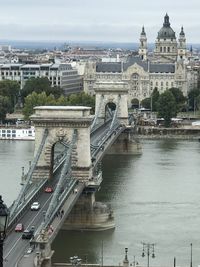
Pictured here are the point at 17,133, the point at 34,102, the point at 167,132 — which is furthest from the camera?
the point at 34,102

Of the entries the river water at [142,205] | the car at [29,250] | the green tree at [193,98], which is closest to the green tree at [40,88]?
the green tree at [193,98]

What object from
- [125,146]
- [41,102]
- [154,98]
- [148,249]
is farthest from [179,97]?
[148,249]

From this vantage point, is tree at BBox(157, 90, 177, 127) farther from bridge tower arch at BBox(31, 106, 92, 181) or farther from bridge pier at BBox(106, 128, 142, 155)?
bridge tower arch at BBox(31, 106, 92, 181)

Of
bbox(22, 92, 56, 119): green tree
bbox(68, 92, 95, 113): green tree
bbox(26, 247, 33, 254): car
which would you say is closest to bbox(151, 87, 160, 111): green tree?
bbox(68, 92, 95, 113): green tree

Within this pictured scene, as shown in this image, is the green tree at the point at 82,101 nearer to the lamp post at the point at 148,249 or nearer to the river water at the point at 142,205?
the river water at the point at 142,205

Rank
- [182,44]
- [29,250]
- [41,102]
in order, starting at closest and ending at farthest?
[29,250] < [41,102] < [182,44]

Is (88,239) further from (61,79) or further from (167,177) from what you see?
(61,79)

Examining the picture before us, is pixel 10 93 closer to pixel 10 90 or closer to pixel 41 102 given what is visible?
pixel 10 90
